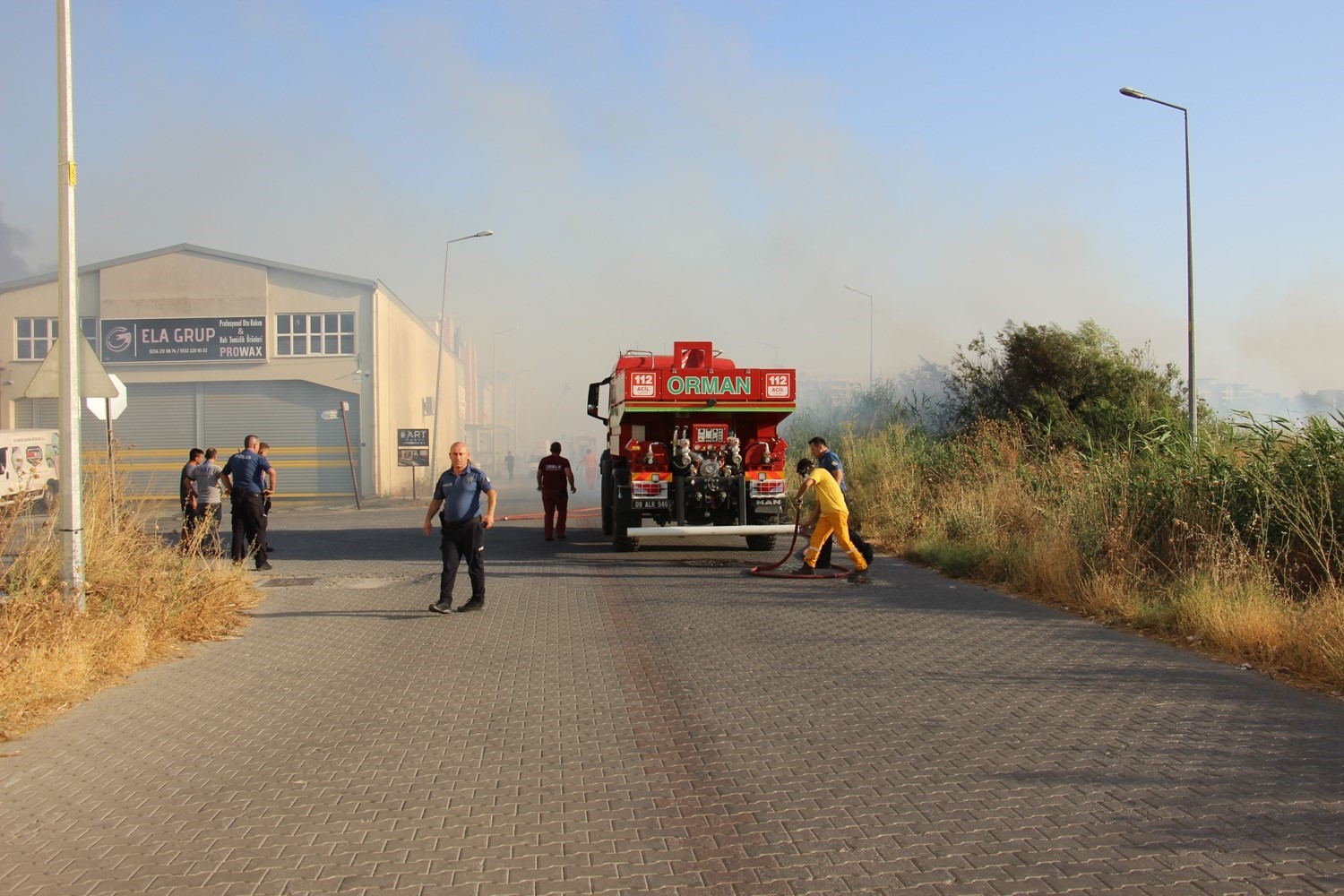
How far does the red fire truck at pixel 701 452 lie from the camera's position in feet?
47.8

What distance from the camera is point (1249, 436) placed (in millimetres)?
A: 11570

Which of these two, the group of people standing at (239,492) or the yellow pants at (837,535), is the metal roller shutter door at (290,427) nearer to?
the group of people standing at (239,492)

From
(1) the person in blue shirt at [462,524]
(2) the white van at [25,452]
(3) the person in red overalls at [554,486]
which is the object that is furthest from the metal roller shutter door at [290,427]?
(1) the person in blue shirt at [462,524]

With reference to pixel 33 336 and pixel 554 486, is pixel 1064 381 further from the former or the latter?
pixel 33 336

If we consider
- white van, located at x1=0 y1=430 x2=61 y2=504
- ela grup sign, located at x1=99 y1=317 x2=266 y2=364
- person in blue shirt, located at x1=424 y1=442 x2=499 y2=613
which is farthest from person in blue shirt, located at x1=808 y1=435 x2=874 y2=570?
A: ela grup sign, located at x1=99 y1=317 x2=266 y2=364

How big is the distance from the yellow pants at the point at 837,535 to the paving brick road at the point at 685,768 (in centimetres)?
250

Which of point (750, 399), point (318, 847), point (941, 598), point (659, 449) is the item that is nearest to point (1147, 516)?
point (941, 598)

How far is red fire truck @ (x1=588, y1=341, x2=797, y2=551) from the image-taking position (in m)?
14.6

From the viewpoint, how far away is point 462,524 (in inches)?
401

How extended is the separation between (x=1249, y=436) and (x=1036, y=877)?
9.24 m

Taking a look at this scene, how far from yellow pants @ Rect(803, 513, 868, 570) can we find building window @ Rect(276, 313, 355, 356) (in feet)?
98.9

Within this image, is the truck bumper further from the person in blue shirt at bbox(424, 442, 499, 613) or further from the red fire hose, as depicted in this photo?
the person in blue shirt at bbox(424, 442, 499, 613)

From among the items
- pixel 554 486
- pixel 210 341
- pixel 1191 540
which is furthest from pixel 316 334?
pixel 1191 540

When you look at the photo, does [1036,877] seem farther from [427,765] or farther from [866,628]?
[866,628]
